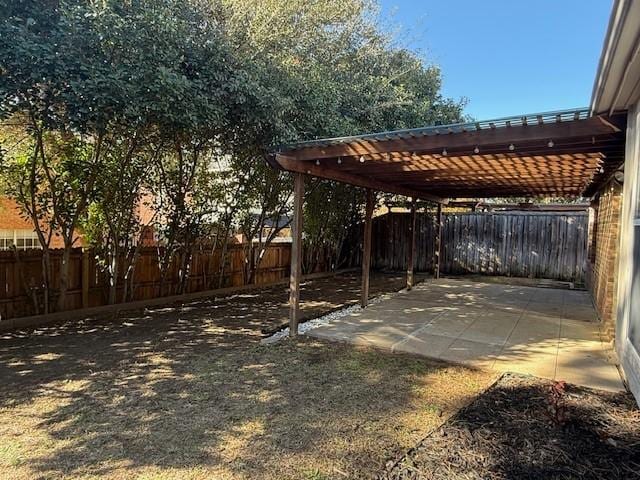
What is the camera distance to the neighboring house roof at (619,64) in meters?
1.90

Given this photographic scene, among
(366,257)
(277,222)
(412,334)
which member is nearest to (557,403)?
(412,334)

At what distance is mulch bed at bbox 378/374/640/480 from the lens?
2301 millimetres

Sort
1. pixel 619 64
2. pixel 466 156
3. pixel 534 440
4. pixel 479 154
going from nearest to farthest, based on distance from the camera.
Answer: pixel 619 64 < pixel 534 440 < pixel 479 154 < pixel 466 156

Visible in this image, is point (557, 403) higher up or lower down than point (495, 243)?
lower down

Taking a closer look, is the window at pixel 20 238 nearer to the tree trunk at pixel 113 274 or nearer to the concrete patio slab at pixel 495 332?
the tree trunk at pixel 113 274

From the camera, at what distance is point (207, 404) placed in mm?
3117

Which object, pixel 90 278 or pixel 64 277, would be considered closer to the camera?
pixel 64 277

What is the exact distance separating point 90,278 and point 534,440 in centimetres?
586

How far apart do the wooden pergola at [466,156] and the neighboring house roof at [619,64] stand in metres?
0.32

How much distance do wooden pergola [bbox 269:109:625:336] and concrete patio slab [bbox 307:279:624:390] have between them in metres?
0.91

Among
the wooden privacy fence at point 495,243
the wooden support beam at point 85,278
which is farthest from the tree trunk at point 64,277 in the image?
the wooden privacy fence at point 495,243

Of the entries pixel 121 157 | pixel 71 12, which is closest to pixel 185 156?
pixel 121 157

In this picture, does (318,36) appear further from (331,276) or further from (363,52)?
(331,276)

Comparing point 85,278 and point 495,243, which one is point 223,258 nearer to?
point 85,278
